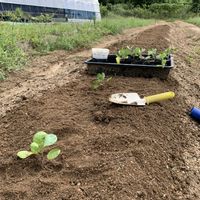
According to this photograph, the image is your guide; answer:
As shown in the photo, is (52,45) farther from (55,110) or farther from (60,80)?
(55,110)

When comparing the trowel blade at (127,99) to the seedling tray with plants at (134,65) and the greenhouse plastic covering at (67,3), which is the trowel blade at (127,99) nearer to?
the seedling tray with plants at (134,65)

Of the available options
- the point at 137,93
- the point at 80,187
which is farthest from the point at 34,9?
the point at 80,187

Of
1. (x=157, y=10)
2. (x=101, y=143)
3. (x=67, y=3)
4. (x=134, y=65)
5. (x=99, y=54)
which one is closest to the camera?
(x=101, y=143)

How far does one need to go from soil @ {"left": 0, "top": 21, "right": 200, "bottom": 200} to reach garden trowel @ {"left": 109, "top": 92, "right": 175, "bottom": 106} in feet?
0.24

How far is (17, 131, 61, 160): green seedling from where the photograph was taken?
2.83 metres

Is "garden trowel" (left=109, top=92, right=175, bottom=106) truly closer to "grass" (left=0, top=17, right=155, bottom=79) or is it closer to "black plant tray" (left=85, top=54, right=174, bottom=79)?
"black plant tray" (left=85, top=54, right=174, bottom=79)

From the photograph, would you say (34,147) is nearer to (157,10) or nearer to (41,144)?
(41,144)

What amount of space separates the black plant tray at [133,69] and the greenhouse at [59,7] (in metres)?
7.56

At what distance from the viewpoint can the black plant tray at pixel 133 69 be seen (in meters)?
5.25

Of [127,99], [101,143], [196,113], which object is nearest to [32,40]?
[127,99]

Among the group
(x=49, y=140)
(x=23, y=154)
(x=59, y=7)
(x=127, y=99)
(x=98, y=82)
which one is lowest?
(x=59, y=7)

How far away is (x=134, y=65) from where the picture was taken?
208 inches

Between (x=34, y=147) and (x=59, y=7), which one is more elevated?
(x=34, y=147)

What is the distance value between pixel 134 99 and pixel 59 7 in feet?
40.6
